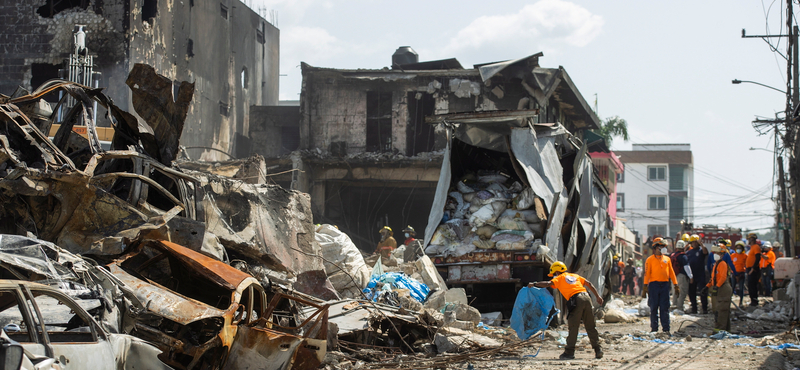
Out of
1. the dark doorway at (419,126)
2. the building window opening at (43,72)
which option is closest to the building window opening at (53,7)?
the building window opening at (43,72)

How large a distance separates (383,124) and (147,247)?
18.1m

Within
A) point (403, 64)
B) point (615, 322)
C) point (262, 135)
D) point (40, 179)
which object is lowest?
point (615, 322)

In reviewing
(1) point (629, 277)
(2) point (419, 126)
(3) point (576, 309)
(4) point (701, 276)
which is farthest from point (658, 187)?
(3) point (576, 309)

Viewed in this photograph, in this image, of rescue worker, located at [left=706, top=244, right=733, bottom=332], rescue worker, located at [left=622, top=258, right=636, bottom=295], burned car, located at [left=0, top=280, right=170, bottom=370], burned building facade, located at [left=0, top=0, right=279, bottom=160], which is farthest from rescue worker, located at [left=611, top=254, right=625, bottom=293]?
burned car, located at [left=0, top=280, right=170, bottom=370]

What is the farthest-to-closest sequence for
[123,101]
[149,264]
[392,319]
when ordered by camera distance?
[123,101], [392,319], [149,264]

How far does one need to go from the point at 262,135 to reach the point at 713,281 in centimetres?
1924

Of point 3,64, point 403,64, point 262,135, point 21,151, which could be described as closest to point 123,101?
point 3,64

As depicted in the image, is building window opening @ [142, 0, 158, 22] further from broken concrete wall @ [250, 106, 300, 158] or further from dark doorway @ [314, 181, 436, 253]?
dark doorway @ [314, 181, 436, 253]

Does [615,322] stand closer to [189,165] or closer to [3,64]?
[189,165]

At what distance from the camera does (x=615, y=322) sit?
44.3 feet

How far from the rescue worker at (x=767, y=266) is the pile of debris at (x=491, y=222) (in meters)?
7.89

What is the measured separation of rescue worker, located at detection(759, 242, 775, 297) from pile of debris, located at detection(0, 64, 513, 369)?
931cm

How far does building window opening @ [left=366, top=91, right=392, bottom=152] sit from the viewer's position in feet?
80.9

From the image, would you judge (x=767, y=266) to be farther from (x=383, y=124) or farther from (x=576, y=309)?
(x=383, y=124)
